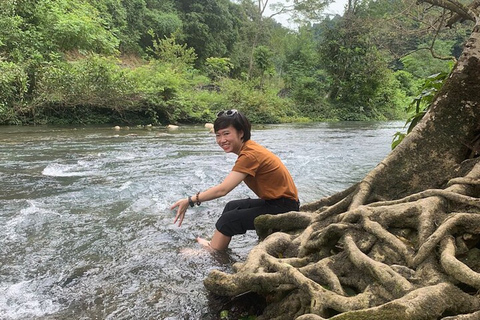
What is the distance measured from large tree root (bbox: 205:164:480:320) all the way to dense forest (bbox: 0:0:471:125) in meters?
2.85

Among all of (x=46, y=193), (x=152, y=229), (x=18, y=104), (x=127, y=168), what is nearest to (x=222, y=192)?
(x=152, y=229)

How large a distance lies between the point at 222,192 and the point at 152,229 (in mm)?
1760

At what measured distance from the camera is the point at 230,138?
358 centimetres

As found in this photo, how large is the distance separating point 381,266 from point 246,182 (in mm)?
1823

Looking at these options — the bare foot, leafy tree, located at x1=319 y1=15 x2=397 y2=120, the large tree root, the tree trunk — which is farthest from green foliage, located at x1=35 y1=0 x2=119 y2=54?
the large tree root

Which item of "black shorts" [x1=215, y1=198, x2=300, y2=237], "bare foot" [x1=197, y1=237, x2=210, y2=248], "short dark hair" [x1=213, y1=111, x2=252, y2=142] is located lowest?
"bare foot" [x1=197, y1=237, x2=210, y2=248]

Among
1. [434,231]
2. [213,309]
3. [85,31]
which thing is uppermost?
[85,31]

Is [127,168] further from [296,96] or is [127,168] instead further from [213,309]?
[296,96]

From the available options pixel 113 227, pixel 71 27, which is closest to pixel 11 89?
pixel 71 27

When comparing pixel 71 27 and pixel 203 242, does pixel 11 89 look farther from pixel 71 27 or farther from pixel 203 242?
pixel 203 242

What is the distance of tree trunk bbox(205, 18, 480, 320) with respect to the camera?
1.98 meters

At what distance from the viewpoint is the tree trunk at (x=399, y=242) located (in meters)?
1.98

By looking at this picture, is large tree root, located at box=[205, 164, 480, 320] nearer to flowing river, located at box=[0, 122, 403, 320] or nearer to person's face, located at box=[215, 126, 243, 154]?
flowing river, located at box=[0, 122, 403, 320]

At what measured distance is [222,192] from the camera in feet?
11.3
